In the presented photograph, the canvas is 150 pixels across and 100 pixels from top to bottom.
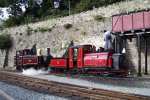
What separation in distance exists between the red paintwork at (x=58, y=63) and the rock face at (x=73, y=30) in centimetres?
458

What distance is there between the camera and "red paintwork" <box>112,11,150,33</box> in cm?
2797

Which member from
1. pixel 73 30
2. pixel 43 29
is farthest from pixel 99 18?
pixel 43 29

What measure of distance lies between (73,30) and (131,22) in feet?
38.9

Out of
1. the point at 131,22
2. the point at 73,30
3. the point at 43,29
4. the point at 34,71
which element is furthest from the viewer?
the point at 43,29

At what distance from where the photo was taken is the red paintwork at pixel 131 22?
28.0 meters

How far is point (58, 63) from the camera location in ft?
105

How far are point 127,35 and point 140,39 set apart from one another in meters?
1.17

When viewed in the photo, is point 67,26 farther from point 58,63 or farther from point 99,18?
point 58,63

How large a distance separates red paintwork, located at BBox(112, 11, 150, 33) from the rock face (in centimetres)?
196

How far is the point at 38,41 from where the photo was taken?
4728 centimetres

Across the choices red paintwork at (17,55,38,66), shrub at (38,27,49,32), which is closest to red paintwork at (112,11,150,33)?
red paintwork at (17,55,38,66)

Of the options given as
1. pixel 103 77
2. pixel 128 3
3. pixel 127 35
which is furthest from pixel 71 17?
pixel 103 77

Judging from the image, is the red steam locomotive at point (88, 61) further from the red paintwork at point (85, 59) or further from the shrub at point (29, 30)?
the shrub at point (29, 30)

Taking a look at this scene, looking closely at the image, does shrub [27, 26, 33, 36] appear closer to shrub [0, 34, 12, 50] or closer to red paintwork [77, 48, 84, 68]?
shrub [0, 34, 12, 50]
